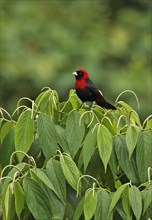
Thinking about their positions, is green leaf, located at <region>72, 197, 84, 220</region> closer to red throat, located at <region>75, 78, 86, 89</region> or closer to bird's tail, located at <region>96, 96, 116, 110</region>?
bird's tail, located at <region>96, 96, 116, 110</region>

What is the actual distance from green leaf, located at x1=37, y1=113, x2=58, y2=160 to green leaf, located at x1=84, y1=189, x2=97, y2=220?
0.69ft

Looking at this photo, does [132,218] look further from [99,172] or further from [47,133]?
[47,133]

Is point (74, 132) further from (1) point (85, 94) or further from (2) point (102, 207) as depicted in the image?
(1) point (85, 94)

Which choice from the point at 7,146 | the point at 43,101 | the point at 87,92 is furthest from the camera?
the point at 87,92

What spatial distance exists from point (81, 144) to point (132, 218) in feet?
0.94

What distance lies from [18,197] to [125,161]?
1.30ft

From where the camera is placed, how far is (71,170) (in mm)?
2244

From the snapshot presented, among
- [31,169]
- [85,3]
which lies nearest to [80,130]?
[31,169]

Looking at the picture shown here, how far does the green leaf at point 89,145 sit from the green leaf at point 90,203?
5.2 inches

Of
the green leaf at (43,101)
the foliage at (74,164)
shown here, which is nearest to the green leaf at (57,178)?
the foliage at (74,164)

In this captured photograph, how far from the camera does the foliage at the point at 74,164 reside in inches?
85.4

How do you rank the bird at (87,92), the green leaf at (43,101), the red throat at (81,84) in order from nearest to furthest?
the green leaf at (43,101) → the bird at (87,92) → the red throat at (81,84)

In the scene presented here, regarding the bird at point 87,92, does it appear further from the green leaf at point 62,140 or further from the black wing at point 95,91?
the green leaf at point 62,140

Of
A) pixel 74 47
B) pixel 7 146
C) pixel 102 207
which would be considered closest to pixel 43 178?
pixel 102 207
